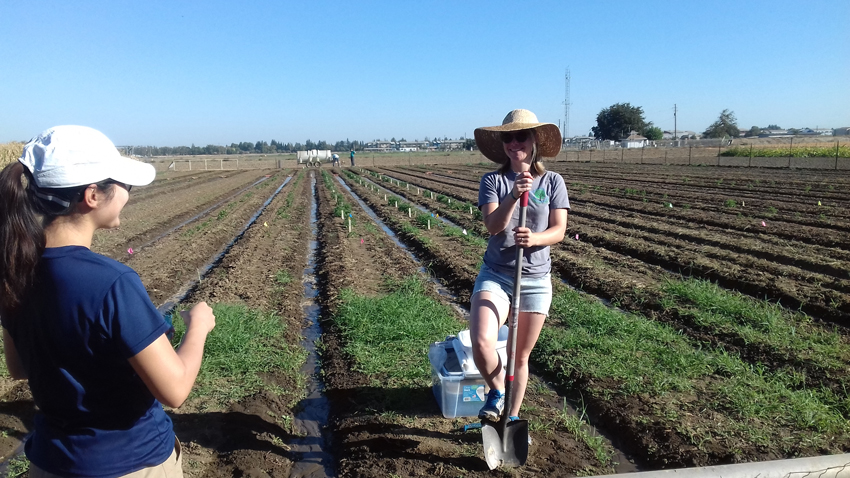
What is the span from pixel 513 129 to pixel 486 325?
102 centimetres

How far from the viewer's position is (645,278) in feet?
24.5

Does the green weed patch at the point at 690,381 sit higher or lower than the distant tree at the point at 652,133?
lower

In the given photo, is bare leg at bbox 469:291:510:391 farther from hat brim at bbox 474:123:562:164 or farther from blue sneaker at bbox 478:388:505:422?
hat brim at bbox 474:123:562:164

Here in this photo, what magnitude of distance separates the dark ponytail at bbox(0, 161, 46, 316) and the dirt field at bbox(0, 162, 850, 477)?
86.1 inches

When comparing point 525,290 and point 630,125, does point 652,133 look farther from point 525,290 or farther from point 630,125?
point 525,290

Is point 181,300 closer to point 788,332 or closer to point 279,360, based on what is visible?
point 279,360

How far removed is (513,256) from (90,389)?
2.04m

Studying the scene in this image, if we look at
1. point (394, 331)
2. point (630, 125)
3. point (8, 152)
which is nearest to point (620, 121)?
point (630, 125)

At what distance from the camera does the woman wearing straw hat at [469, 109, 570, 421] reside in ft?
9.76

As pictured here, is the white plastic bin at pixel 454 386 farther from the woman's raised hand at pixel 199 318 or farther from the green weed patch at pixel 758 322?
the green weed patch at pixel 758 322

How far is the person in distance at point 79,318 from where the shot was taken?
1449 millimetres

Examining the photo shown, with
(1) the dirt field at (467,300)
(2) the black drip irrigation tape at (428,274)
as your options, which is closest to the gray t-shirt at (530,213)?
(1) the dirt field at (467,300)

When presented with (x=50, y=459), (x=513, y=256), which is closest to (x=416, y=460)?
(x=513, y=256)

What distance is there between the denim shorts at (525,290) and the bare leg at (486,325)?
0.14ft
